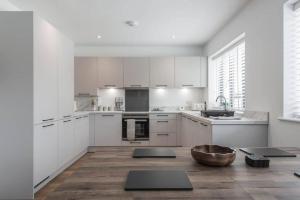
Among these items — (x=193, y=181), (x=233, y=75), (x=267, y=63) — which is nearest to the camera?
(x=193, y=181)

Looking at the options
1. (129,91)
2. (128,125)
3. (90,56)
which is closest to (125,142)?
(128,125)

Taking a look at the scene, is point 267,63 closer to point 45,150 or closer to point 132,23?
point 132,23

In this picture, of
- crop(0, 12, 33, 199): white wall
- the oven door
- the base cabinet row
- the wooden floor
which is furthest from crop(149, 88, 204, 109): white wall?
the wooden floor

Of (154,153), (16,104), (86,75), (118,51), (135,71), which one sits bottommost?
(154,153)

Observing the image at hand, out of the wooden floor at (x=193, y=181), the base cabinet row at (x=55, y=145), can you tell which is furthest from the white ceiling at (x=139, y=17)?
the wooden floor at (x=193, y=181)

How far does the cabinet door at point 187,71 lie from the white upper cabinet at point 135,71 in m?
0.71

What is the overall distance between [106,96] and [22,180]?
3360 mm

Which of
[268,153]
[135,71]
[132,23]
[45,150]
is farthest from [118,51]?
[268,153]

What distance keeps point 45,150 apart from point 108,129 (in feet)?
7.47

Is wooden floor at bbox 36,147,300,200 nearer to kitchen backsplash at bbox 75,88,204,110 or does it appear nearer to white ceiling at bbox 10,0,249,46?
white ceiling at bbox 10,0,249,46

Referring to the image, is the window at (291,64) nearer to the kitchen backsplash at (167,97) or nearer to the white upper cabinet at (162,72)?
the white upper cabinet at (162,72)

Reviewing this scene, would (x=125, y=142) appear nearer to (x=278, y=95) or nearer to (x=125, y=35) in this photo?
(x=125, y=35)

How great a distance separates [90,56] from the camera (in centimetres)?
550

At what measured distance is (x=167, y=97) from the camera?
18.8ft
